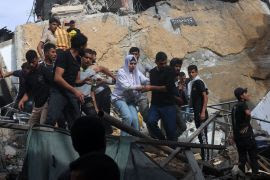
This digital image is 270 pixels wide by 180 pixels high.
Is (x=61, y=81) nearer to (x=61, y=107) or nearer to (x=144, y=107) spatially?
(x=61, y=107)

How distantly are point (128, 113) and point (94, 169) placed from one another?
532 centimetres

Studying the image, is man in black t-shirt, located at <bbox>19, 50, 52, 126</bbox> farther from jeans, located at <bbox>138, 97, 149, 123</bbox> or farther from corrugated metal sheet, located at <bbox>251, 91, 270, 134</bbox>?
corrugated metal sheet, located at <bbox>251, 91, 270, 134</bbox>

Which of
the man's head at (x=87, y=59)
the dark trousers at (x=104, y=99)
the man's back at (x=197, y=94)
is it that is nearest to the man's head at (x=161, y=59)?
the dark trousers at (x=104, y=99)

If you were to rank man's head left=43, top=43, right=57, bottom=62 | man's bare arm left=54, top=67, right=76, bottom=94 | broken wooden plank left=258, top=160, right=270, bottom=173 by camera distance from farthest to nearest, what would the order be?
broken wooden plank left=258, top=160, right=270, bottom=173 < man's head left=43, top=43, right=57, bottom=62 < man's bare arm left=54, top=67, right=76, bottom=94

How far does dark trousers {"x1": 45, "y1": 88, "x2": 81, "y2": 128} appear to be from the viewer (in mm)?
6844

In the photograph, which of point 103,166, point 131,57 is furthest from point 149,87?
point 103,166

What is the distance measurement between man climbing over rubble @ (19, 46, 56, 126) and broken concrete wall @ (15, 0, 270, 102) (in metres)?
5.30

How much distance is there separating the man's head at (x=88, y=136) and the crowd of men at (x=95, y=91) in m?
3.52

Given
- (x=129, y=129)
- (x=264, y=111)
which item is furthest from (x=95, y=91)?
(x=264, y=111)

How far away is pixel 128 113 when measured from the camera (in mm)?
7895

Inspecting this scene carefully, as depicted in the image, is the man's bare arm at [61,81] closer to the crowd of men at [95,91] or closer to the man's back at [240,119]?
the crowd of men at [95,91]

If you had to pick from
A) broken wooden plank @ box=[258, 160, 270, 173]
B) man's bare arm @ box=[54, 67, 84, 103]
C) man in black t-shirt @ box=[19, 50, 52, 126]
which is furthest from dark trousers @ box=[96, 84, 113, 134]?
broken wooden plank @ box=[258, 160, 270, 173]

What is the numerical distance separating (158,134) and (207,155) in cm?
87

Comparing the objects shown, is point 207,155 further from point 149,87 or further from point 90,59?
point 90,59
